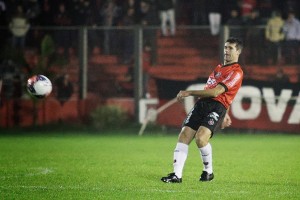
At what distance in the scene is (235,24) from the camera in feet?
79.6

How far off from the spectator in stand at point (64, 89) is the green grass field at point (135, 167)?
210 centimetres

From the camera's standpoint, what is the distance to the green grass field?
33.7 feet

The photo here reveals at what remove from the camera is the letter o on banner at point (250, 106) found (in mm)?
23016

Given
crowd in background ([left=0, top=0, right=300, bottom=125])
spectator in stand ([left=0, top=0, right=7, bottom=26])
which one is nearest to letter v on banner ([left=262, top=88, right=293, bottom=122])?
Answer: crowd in background ([left=0, top=0, right=300, bottom=125])

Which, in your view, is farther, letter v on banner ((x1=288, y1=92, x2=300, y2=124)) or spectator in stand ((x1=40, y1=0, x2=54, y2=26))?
spectator in stand ((x1=40, y1=0, x2=54, y2=26))

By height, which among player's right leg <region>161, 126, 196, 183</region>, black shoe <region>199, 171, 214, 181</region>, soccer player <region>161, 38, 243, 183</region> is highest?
soccer player <region>161, 38, 243, 183</region>

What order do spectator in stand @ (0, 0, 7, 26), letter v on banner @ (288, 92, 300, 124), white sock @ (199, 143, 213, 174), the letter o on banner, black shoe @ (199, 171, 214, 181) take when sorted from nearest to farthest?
white sock @ (199, 143, 213, 174) → black shoe @ (199, 171, 214, 181) → letter v on banner @ (288, 92, 300, 124) → the letter o on banner → spectator in stand @ (0, 0, 7, 26)

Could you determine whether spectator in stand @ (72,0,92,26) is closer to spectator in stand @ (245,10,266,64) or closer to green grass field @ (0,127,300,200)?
green grass field @ (0,127,300,200)

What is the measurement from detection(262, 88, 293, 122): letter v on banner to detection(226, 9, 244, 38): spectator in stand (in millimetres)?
2122

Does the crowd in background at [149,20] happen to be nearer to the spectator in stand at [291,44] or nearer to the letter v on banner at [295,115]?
the spectator in stand at [291,44]

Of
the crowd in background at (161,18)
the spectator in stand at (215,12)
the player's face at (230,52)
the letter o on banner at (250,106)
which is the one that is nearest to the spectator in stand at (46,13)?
the crowd in background at (161,18)

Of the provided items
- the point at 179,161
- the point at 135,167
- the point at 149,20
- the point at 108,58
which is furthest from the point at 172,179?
the point at 149,20

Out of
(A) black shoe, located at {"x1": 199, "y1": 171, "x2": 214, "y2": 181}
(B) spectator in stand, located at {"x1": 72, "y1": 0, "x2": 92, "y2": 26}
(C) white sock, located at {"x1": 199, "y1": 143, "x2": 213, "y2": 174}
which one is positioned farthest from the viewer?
(B) spectator in stand, located at {"x1": 72, "y1": 0, "x2": 92, "y2": 26}

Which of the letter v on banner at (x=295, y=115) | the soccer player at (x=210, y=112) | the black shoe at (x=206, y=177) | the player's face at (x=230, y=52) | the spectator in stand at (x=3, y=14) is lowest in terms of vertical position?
the letter v on banner at (x=295, y=115)
